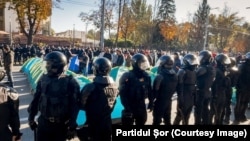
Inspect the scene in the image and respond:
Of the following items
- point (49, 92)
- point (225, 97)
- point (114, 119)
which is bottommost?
point (114, 119)

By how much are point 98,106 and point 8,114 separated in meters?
1.26

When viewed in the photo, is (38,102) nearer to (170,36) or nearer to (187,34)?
(170,36)

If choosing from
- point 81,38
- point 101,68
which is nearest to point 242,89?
point 101,68

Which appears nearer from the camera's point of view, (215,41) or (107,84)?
(107,84)

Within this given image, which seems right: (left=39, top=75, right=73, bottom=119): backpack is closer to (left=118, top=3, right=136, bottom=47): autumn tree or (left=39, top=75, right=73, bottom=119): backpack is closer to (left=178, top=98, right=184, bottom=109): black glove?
(left=178, top=98, right=184, bottom=109): black glove

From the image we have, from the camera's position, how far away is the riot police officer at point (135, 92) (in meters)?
5.66

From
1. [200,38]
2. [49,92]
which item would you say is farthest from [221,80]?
[200,38]

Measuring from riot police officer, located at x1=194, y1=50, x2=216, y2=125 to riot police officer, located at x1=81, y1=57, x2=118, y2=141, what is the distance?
3.11 m

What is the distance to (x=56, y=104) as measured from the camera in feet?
14.4

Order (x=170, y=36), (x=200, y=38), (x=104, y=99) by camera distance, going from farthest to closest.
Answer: (x=200, y=38) → (x=170, y=36) → (x=104, y=99)

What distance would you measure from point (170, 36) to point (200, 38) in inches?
363

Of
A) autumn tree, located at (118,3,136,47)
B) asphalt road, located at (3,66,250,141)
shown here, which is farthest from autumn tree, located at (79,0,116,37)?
asphalt road, located at (3,66,250,141)

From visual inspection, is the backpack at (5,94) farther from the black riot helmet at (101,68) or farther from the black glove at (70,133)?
the black riot helmet at (101,68)

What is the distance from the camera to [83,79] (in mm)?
8031
